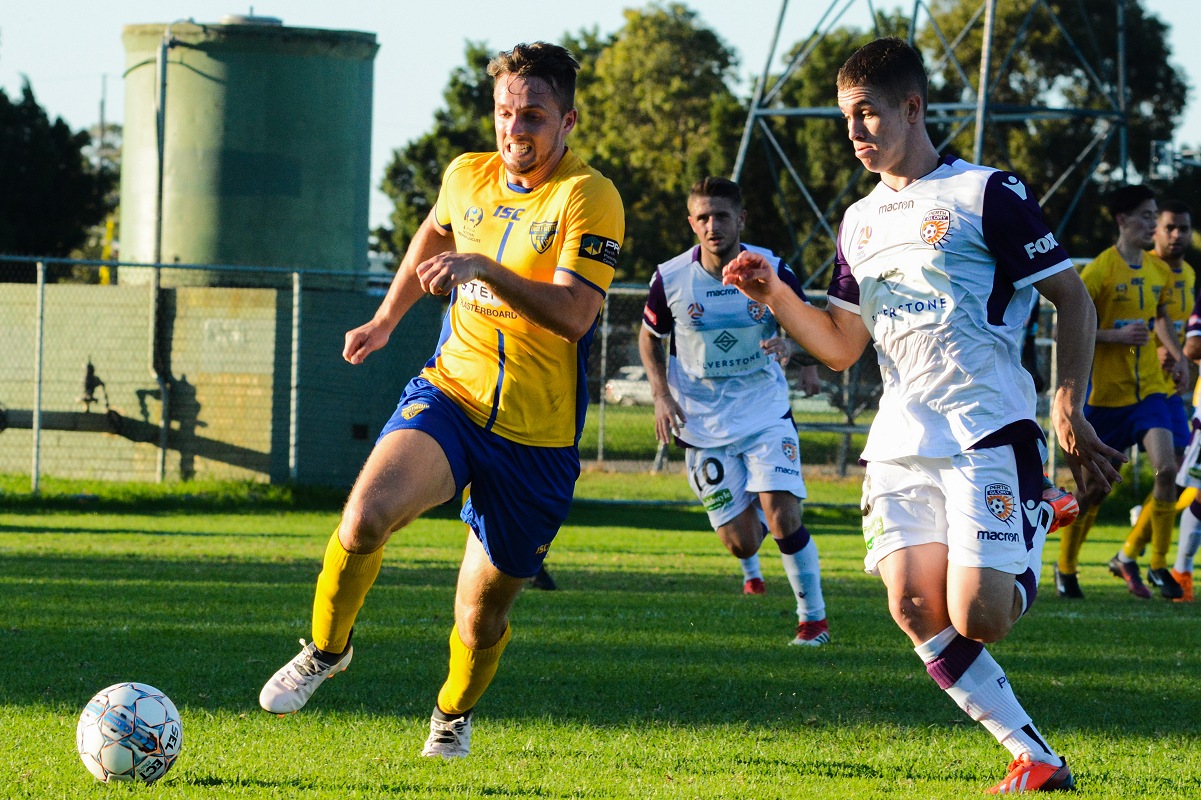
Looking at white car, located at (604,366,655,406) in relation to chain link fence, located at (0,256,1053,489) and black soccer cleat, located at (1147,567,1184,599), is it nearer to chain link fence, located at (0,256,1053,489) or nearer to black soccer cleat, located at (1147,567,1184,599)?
chain link fence, located at (0,256,1053,489)

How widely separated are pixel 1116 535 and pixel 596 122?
3729 cm

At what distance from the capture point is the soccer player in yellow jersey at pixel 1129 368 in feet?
31.3

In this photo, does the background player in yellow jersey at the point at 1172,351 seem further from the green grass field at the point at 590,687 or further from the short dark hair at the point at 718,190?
the short dark hair at the point at 718,190

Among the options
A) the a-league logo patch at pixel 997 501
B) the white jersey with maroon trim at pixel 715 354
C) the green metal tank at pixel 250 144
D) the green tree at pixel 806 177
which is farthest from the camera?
the green tree at pixel 806 177

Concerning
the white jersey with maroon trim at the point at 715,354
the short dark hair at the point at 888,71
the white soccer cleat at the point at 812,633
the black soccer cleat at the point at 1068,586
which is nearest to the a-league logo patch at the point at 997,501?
the short dark hair at the point at 888,71

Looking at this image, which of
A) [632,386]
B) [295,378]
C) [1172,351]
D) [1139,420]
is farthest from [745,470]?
[632,386]

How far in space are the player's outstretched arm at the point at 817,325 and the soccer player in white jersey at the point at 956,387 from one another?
11mm

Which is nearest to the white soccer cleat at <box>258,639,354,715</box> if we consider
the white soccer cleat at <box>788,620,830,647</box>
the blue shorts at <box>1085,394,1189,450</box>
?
the white soccer cleat at <box>788,620,830,647</box>

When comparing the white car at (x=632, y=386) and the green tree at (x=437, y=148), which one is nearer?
the white car at (x=632, y=386)

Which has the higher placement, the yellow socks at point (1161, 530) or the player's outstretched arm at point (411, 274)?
the player's outstretched arm at point (411, 274)

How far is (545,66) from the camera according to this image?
15.5 feet

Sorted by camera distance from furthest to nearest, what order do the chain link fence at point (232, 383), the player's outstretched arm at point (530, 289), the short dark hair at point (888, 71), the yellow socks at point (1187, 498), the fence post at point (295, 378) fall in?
the chain link fence at point (232, 383) → the fence post at point (295, 378) → the yellow socks at point (1187, 498) → the short dark hair at point (888, 71) → the player's outstretched arm at point (530, 289)

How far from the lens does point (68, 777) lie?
4238 millimetres

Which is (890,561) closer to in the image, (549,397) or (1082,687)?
(549,397)
